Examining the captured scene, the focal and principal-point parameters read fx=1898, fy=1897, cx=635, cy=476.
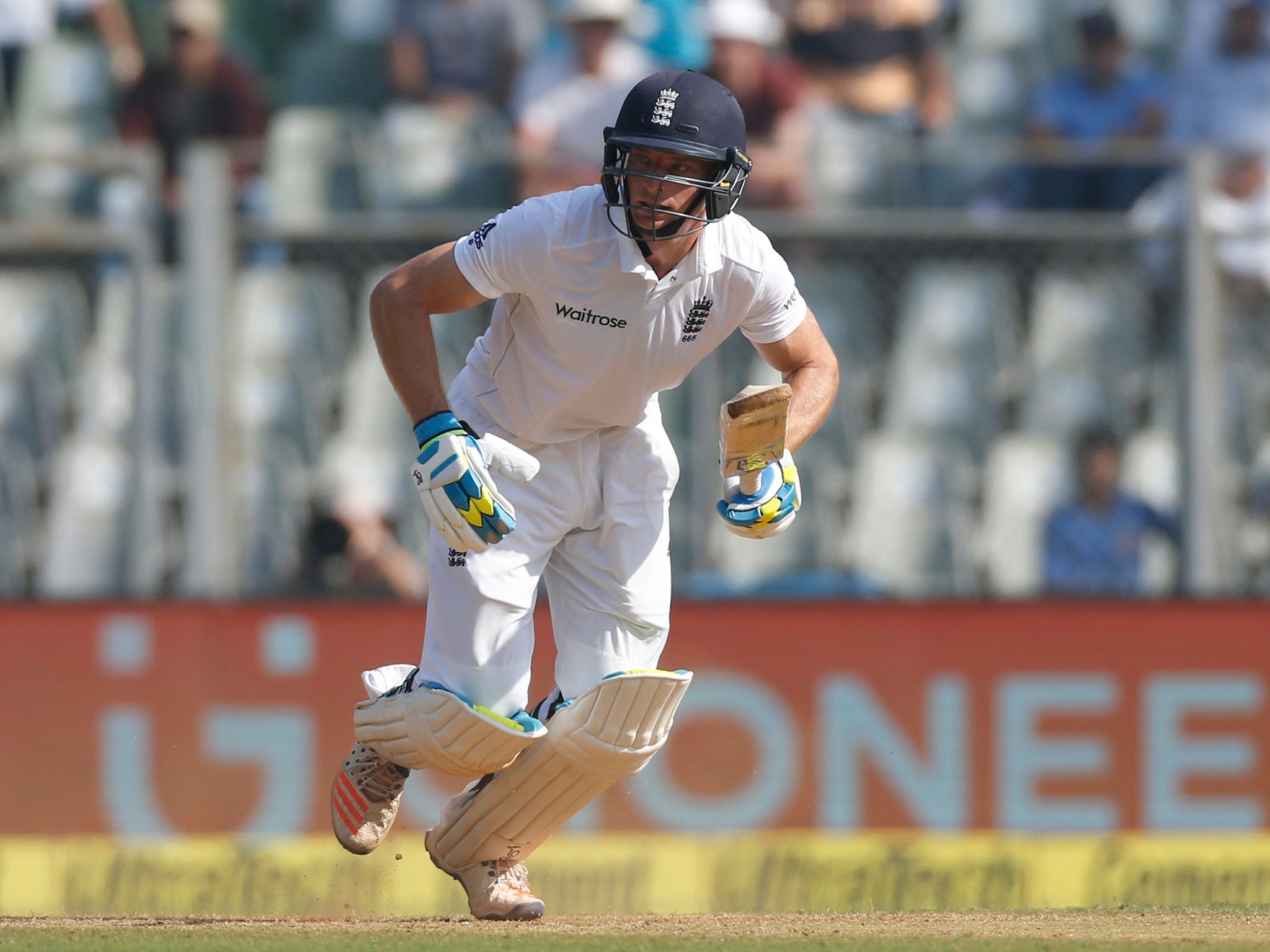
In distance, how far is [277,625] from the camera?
24.7ft

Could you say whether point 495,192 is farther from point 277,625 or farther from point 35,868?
point 35,868

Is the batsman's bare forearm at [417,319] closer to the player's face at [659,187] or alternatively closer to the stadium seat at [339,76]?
the player's face at [659,187]

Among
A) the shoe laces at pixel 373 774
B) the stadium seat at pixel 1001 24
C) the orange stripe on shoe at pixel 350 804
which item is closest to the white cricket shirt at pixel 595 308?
the shoe laces at pixel 373 774

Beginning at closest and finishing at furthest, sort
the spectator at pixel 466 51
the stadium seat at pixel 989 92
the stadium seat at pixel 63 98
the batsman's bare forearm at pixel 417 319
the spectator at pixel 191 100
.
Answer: the batsman's bare forearm at pixel 417 319 → the spectator at pixel 191 100 → the spectator at pixel 466 51 → the stadium seat at pixel 989 92 → the stadium seat at pixel 63 98

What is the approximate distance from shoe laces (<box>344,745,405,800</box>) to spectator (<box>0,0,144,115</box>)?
6138 mm

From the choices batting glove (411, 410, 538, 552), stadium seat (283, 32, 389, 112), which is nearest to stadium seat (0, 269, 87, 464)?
stadium seat (283, 32, 389, 112)

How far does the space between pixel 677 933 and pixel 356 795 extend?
3.42ft

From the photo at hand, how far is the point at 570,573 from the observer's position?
17.7 ft

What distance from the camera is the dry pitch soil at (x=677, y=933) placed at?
480 cm

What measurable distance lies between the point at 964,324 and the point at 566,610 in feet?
12.5

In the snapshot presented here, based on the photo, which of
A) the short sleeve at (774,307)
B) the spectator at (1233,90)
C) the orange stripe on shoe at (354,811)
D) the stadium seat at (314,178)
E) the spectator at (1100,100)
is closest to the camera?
the short sleeve at (774,307)

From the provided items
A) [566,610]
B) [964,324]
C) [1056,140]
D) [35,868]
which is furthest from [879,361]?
[35,868]

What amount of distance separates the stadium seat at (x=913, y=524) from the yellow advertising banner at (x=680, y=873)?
1269mm

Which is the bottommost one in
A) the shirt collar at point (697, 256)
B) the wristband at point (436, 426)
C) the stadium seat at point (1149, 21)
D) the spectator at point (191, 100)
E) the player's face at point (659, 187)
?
the wristband at point (436, 426)
